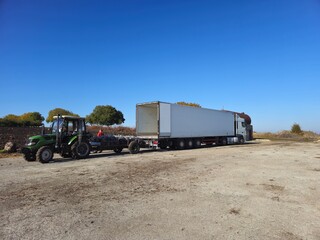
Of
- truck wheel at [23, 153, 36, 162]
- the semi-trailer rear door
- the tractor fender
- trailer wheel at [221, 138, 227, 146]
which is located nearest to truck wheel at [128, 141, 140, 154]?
the semi-trailer rear door

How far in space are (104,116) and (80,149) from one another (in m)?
41.5

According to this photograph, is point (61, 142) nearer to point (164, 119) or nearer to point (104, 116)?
point (164, 119)

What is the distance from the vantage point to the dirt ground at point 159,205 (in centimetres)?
520

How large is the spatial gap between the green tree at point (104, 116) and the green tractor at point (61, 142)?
134 ft

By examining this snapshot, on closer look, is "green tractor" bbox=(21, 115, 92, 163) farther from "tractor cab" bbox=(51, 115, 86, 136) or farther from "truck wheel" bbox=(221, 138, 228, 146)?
"truck wheel" bbox=(221, 138, 228, 146)

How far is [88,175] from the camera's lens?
10.9 meters

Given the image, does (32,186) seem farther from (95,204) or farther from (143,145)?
(143,145)

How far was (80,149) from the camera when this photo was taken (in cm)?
1634

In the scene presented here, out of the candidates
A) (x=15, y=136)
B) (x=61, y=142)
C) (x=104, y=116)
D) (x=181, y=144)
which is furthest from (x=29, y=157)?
(x=104, y=116)

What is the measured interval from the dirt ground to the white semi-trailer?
11.0 meters

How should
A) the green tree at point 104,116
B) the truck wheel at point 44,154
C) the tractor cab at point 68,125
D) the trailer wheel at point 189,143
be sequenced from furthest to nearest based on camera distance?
the green tree at point 104,116
the trailer wheel at point 189,143
the tractor cab at point 68,125
the truck wheel at point 44,154

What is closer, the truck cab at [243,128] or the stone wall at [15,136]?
the stone wall at [15,136]

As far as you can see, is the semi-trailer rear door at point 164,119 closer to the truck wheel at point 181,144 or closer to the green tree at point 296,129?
the truck wheel at point 181,144

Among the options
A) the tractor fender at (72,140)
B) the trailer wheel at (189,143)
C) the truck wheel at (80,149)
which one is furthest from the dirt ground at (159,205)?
the trailer wheel at (189,143)
